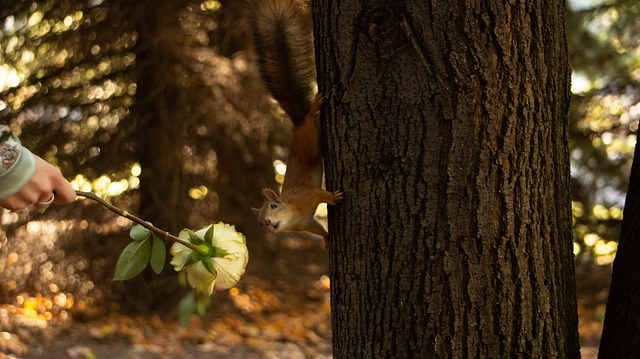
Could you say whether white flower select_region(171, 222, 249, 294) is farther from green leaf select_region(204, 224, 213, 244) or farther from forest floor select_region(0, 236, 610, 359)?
forest floor select_region(0, 236, 610, 359)

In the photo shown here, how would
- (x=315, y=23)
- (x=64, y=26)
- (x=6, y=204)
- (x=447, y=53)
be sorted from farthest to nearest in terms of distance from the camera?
(x=64, y=26) → (x=315, y=23) → (x=447, y=53) → (x=6, y=204)

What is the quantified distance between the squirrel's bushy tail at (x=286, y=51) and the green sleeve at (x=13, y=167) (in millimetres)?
812

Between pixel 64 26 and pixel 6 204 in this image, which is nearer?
pixel 6 204

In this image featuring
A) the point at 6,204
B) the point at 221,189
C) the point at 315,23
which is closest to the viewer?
the point at 6,204

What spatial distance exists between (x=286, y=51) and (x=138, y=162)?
3286mm

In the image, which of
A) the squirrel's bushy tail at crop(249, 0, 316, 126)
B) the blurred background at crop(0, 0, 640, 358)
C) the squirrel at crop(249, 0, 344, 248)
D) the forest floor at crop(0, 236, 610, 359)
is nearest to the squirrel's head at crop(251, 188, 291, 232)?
the squirrel at crop(249, 0, 344, 248)

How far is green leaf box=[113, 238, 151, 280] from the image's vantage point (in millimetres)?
1289

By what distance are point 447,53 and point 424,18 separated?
0.29ft

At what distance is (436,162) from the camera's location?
1.60 m

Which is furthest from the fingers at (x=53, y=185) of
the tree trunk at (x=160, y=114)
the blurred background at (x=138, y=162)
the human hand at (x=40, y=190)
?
the tree trunk at (x=160, y=114)

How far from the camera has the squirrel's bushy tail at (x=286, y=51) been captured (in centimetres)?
186

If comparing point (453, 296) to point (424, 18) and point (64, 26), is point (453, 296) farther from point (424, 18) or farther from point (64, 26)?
point (64, 26)

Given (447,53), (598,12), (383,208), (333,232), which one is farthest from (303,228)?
(598,12)

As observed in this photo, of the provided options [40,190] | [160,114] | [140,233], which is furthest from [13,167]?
[160,114]
